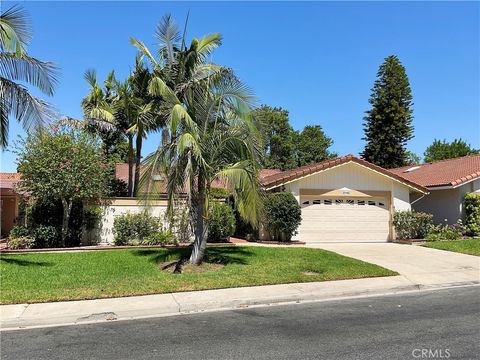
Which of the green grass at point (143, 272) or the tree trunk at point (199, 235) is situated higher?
the tree trunk at point (199, 235)

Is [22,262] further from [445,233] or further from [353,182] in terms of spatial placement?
[445,233]

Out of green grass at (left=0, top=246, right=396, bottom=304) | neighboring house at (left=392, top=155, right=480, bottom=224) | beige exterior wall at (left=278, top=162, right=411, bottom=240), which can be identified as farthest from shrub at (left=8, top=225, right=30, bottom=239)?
neighboring house at (left=392, top=155, right=480, bottom=224)

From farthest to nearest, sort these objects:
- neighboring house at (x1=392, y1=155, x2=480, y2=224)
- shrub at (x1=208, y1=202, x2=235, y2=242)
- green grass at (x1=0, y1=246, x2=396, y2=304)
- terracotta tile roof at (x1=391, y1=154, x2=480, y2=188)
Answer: neighboring house at (x1=392, y1=155, x2=480, y2=224)
terracotta tile roof at (x1=391, y1=154, x2=480, y2=188)
shrub at (x1=208, y1=202, x2=235, y2=242)
green grass at (x1=0, y1=246, x2=396, y2=304)

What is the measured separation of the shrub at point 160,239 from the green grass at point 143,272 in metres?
1.88

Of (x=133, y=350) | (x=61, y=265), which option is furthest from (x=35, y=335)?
(x=61, y=265)

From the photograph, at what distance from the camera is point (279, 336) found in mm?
6586

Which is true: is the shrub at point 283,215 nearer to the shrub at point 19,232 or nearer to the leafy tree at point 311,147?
the shrub at point 19,232

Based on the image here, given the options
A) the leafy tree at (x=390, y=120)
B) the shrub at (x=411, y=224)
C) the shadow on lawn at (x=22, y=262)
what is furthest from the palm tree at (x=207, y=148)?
the leafy tree at (x=390, y=120)

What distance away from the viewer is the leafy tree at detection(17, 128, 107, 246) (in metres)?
15.3

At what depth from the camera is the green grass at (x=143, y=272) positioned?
9.73 meters

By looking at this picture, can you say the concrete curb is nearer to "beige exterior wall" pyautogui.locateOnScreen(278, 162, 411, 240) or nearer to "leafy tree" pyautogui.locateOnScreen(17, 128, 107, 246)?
"leafy tree" pyautogui.locateOnScreen(17, 128, 107, 246)

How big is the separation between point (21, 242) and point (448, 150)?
1973 inches

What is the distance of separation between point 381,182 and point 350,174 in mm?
1626

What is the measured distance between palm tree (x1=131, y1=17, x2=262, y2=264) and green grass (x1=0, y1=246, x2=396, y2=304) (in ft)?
4.68
